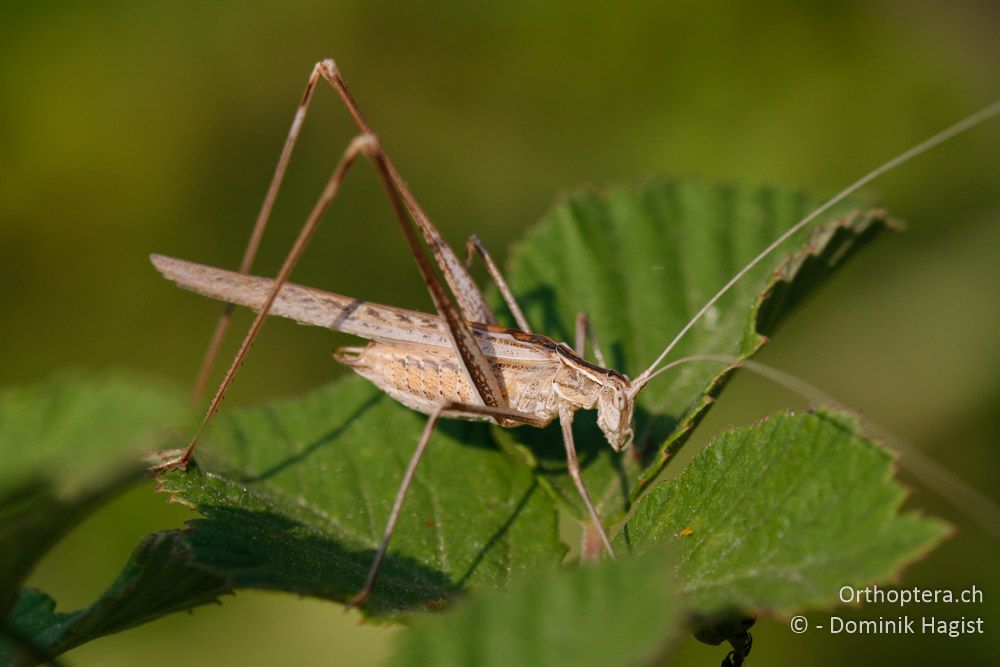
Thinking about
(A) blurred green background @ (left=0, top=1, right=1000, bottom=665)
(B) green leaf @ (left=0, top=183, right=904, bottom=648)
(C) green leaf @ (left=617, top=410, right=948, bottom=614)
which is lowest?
(C) green leaf @ (left=617, top=410, right=948, bottom=614)

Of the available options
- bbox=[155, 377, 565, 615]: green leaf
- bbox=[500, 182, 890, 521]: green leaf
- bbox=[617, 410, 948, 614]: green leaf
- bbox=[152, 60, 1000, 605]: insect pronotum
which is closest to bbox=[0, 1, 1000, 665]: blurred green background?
bbox=[500, 182, 890, 521]: green leaf

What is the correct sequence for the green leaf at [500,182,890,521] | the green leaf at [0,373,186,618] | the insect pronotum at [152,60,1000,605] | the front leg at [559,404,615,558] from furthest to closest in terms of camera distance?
the green leaf at [500,182,890,521], the insect pronotum at [152,60,1000,605], the front leg at [559,404,615,558], the green leaf at [0,373,186,618]

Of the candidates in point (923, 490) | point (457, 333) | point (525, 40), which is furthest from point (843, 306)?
point (457, 333)

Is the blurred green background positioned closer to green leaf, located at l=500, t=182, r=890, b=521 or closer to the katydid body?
green leaf, located at l=500, t=182, r=890, b=521

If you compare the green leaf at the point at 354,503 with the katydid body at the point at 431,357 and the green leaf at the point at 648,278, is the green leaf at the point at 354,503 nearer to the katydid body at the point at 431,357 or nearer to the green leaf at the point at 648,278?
the katydid body at the point at 431,357

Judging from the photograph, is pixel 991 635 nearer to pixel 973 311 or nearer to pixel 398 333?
pixel 973 311

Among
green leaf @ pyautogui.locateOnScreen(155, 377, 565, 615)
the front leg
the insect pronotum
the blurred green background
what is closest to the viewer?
green leaf @ pyautogui.locateOnScreen(155, 377, 565, 615)

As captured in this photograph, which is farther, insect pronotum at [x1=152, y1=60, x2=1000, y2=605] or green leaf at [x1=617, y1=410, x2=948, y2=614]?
insect pronotum at [x1=152, y1=60, x2=1000, y2=605]
